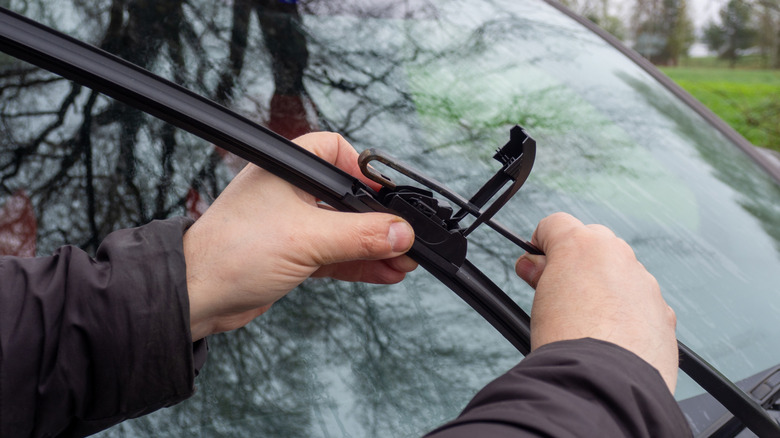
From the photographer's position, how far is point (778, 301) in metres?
1.52

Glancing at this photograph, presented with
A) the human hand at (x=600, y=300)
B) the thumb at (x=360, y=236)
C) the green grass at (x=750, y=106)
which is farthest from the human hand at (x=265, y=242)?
the green grass at (x=750, y=106)

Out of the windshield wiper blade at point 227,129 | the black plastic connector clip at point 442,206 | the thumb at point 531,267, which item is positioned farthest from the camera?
the thumb at point 531,267

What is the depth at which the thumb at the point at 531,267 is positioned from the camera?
3.43 ft

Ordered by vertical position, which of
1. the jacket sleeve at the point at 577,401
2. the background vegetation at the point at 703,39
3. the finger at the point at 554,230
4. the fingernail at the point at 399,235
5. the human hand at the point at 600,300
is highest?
the background vegetation at the point at 703,39

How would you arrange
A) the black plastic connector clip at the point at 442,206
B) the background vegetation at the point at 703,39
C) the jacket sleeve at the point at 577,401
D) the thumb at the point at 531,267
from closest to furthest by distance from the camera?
the jacket sleeve at the point at 577,401 < the black plastic connector clip at the point at 442,206 < the thumb at the point at 531,267 < the background vegetation at the point at 703,39

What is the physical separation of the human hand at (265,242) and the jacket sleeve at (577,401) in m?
0.28

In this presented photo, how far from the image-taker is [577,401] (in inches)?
28.3

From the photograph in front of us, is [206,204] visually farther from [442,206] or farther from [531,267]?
[531,267]

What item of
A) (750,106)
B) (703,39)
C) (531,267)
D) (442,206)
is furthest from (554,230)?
(703,39)

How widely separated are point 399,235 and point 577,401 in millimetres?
347

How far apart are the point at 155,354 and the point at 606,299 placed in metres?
0.66

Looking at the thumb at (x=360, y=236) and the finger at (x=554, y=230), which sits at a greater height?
the thumb at (x=360, y=236)

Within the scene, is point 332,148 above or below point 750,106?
above

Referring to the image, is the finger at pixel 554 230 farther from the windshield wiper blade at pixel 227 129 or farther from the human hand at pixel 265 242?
the human hand at pixel 265 242
